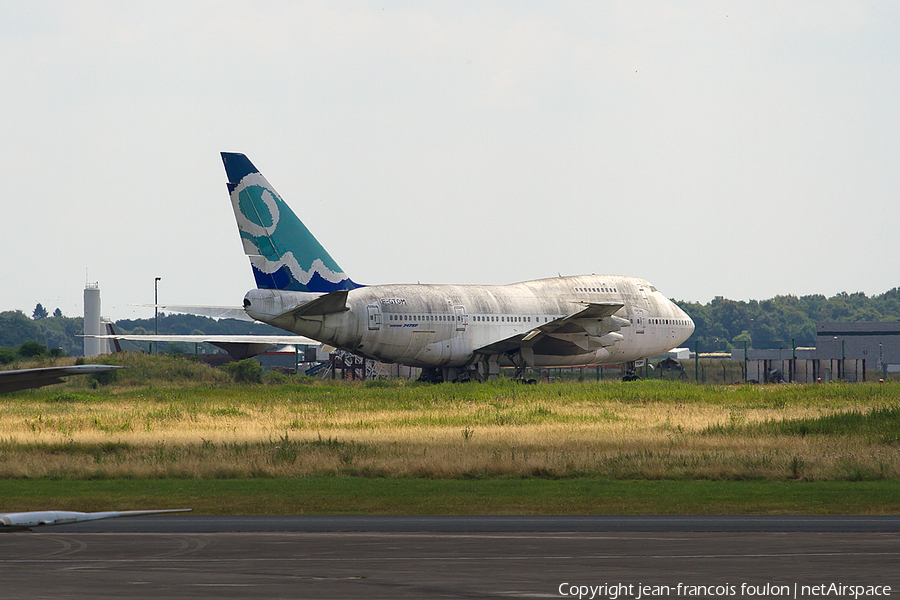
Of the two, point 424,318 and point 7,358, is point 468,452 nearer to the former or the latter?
point 424,318

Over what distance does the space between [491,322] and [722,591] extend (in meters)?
45.8

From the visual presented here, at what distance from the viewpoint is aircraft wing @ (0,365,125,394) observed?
13297 millimetres

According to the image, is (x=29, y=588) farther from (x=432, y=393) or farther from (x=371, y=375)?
(x=371, y=375)

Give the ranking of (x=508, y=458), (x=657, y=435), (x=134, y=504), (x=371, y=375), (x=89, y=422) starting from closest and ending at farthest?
(x=134, y=504), (x=508, y=458), (x=657, y=435), (x=89, y=422), (x=371, y=375)

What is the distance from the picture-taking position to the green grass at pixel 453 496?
19.7 metres

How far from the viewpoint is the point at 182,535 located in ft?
53.6

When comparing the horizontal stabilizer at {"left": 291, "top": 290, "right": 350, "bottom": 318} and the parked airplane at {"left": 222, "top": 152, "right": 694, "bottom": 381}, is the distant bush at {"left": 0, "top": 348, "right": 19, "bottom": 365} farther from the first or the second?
the horizontal stabilizer at {"left": 291, "top": 290, "right": 350, "bottom": 318}

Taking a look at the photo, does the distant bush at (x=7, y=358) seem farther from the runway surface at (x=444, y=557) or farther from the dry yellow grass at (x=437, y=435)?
the runway surface at (x=444, y=557)

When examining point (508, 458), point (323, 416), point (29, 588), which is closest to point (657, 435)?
point (508, 458)

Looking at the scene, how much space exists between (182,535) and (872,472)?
14.5 m

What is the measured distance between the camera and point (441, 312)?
54.8m

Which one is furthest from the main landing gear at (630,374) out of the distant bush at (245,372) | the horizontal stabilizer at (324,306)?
the distant bush at (245,372)

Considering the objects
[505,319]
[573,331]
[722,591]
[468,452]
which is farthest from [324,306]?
[722,591]

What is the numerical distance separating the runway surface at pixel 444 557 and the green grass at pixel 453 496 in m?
1.47
